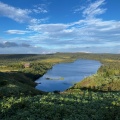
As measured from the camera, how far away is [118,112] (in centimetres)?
2642

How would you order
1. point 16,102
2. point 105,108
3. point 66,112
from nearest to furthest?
point 66,112 → point 105,108 → point 16,102

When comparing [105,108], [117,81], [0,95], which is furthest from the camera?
[117,81]

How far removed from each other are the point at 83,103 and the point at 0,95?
75.1ft

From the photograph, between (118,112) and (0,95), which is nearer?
(118,112)

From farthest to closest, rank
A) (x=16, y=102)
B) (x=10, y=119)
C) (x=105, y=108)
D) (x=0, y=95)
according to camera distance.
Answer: (x=0, y=95) → (x=16, y=102) → (x=105, y=108) → (x=10, y=119)

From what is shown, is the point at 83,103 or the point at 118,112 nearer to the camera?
the point at 118,112

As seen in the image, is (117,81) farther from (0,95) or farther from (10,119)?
(10,119)

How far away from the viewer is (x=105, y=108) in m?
28.8

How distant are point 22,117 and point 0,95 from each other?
23577 millimetres

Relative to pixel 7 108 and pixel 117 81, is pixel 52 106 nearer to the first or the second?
pixel 7 108

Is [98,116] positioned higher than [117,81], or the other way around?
[98,116]

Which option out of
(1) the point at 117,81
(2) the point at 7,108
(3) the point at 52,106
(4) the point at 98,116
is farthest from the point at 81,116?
(1) the point at 117,81

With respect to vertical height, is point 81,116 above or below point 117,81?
above

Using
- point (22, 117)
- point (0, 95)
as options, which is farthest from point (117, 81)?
point (22, 117)
